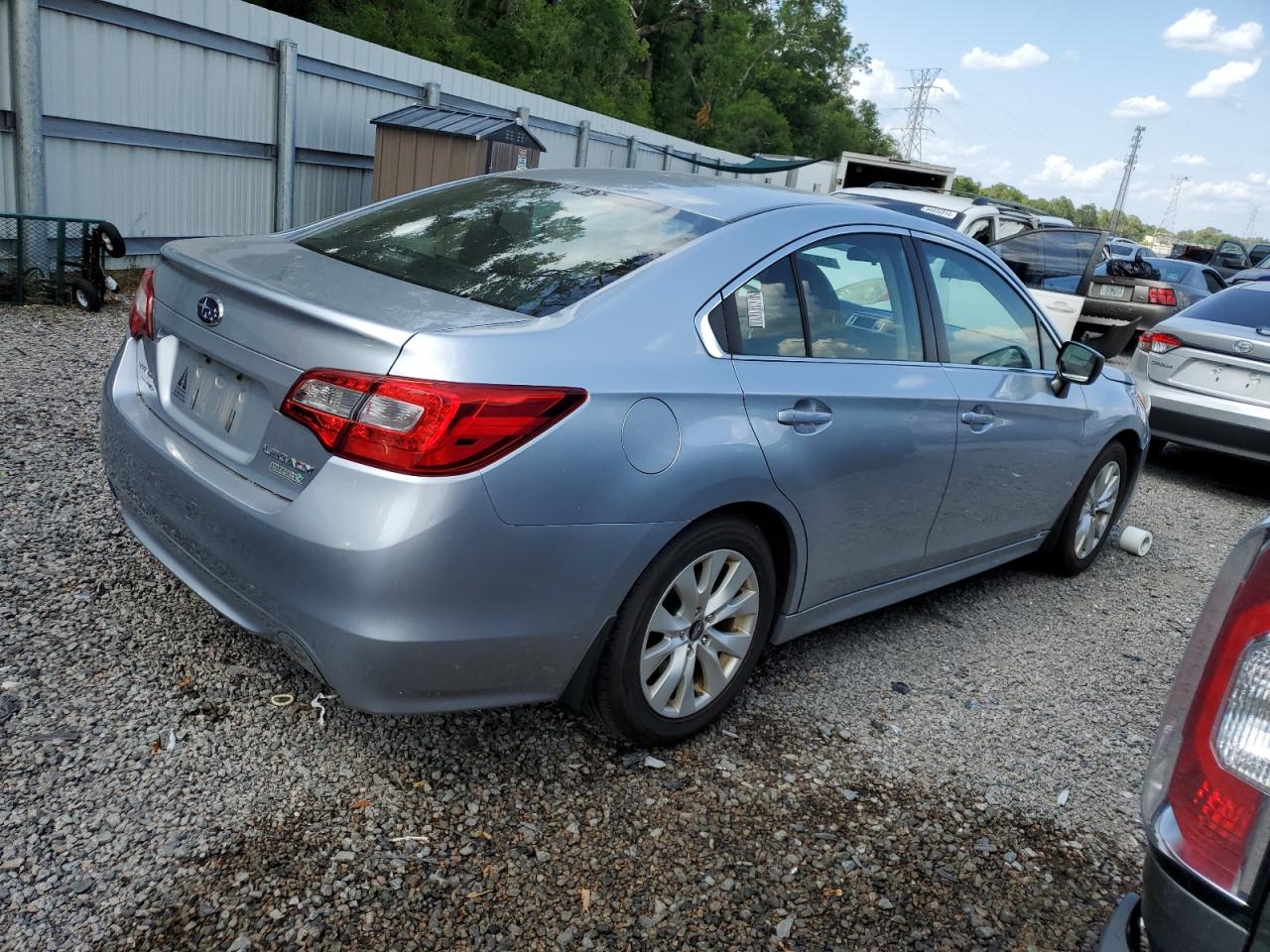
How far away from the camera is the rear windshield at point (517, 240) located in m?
2.79

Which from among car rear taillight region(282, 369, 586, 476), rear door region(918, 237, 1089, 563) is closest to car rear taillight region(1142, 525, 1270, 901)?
car rear taillight region(282, 369, 586, 476)

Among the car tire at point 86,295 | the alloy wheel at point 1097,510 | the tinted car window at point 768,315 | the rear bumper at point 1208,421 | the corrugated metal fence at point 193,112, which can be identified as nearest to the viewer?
the tinted car window at point 768,315

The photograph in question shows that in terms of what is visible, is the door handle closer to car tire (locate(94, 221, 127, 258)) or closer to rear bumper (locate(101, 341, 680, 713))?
rear bumper (locate(101, 341, 680, 713))

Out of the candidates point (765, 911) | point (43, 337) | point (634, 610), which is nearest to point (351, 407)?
point (634, 610)

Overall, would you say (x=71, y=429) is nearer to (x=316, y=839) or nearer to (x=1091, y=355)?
(x=316, y=839)

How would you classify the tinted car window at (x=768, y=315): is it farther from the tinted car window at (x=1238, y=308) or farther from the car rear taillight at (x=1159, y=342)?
the tinted car window at (x=1238, y=308)

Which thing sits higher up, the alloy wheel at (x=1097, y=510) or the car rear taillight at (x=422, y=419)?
the car rear taillight at (x=422, y=419)

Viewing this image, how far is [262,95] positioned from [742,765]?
30.9 ft

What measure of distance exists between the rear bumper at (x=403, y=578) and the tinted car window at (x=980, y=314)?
1.73m

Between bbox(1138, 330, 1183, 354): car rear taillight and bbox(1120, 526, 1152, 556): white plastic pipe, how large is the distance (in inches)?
93.2

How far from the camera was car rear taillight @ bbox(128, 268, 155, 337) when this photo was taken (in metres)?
3.08

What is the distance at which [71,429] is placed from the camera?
5074 mm

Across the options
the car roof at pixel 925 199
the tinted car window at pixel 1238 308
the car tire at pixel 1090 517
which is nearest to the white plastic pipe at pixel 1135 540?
the car tire at pixel 1090 517

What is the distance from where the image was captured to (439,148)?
1045 cm
